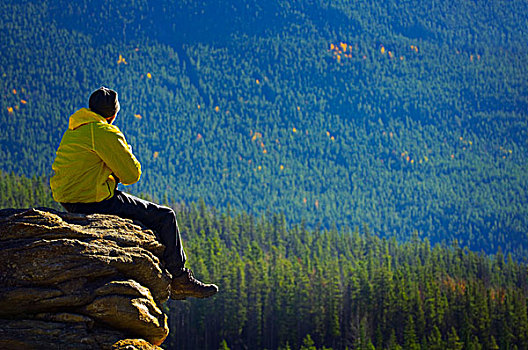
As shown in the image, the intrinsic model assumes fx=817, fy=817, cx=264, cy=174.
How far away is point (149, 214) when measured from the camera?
1588cm

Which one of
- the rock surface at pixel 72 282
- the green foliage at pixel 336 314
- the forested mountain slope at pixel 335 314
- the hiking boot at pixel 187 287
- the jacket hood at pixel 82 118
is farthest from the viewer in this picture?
the green foliage at pixel 336 314

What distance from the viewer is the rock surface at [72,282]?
13.9 meters

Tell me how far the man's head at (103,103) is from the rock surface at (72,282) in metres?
1.96

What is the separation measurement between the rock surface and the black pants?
0.26 metres

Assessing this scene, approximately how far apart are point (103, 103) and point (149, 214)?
2.32m

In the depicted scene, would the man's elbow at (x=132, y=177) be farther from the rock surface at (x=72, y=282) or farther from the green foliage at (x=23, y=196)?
the green foliage at (x=23, y=196)

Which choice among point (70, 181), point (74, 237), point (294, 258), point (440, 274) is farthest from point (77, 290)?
point (294, 258)

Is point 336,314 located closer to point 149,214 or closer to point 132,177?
point 149,214

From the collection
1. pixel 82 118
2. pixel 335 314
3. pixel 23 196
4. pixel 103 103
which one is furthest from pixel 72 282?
pixel 23 196

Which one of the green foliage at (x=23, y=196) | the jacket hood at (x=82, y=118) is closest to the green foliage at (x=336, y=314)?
the green foliage at (x=23, y=196)

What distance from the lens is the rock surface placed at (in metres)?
13.9

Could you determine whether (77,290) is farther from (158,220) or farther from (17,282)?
(158,220)

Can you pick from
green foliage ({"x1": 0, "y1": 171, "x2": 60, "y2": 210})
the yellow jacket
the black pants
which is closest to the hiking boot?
the black pants

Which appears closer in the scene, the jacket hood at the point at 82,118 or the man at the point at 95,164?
the man at the point at 95,164
